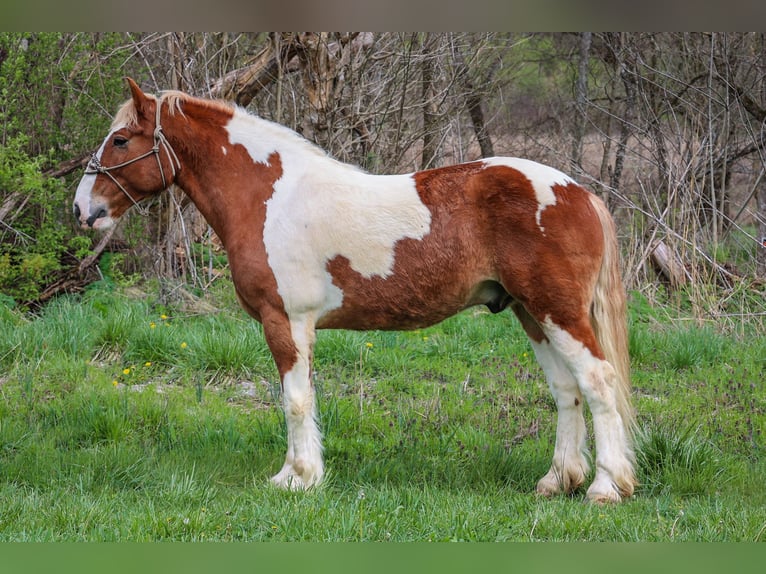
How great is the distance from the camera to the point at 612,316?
191 inches

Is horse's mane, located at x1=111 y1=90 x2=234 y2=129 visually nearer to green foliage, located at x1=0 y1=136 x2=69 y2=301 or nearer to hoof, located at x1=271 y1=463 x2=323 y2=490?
hoof, located at x1=271 y1=463 x2=323 y2=490

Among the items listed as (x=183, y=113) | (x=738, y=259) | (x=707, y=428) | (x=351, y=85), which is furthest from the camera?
(x=738, y=259)

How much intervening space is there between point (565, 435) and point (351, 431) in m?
1.72

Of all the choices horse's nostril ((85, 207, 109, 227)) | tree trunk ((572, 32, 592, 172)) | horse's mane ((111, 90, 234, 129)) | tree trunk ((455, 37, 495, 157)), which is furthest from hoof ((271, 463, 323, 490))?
tree trunk ((572, 32, 592, 172))

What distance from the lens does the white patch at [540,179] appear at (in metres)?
4.64

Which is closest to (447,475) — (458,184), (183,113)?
(458,184)

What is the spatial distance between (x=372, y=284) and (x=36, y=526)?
2.24 meters

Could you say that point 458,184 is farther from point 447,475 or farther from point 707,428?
point 707,428

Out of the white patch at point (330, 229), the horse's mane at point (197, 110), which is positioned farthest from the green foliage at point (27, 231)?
the white patch at point (330, 229)

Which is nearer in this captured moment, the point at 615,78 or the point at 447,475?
the point at 447,475

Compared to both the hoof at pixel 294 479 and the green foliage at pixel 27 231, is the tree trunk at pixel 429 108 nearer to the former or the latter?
the green foliage at pixel 27 231

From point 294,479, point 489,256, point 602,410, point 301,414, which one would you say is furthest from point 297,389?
point 602,410

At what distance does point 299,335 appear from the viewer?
191 inches

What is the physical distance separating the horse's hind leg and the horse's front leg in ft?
4.64
